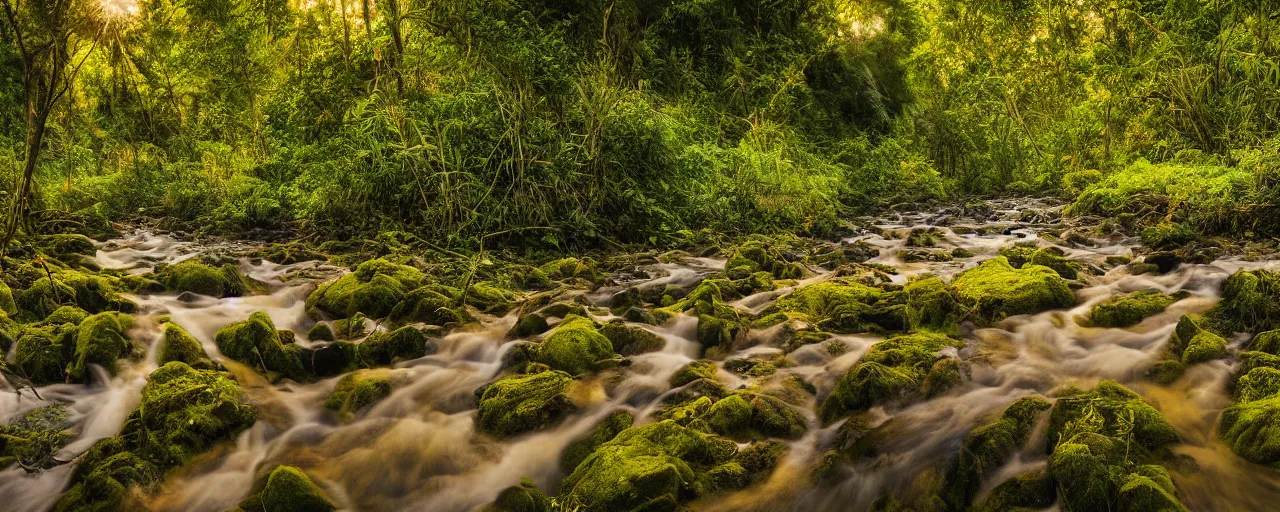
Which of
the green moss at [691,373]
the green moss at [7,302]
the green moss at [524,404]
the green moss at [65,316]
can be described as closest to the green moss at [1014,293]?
the green moss at [691,373]

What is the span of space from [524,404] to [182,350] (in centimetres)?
166

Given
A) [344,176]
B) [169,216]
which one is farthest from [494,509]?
[169,216]

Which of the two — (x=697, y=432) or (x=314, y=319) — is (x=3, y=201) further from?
(x=697, y=432)

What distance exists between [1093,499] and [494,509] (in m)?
1.82

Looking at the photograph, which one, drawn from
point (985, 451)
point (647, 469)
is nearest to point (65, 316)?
point (647, 469)

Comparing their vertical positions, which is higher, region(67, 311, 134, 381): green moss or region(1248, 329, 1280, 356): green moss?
region(67, 311, 134, 381): green moss

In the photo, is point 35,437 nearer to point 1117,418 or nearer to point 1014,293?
point 1117,418

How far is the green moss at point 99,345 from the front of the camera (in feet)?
12.3

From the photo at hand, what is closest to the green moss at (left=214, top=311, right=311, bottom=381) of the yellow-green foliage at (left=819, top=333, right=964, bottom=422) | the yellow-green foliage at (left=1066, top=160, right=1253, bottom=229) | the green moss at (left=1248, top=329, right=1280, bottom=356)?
the yellow-green foliage at (left=819, top=333, right=964, bottom=422)

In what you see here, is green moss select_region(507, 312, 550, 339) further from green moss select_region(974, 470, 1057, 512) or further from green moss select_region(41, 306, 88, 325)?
green moss select_region(974, 470, 1057, 512)

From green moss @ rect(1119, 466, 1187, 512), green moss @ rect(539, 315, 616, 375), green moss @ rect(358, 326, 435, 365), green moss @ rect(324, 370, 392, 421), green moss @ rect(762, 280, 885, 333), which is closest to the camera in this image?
green moss @ rect(1119, 466, 1187, 512)

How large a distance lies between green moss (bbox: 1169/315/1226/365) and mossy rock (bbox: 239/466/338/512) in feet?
10.8

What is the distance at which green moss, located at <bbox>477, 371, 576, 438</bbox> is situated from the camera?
344cm

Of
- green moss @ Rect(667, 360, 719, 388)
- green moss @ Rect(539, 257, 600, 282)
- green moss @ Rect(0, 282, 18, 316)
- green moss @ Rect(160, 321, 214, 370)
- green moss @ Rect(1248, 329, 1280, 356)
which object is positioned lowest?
green moss @ Rect(1248, 329, 1280, 356)
